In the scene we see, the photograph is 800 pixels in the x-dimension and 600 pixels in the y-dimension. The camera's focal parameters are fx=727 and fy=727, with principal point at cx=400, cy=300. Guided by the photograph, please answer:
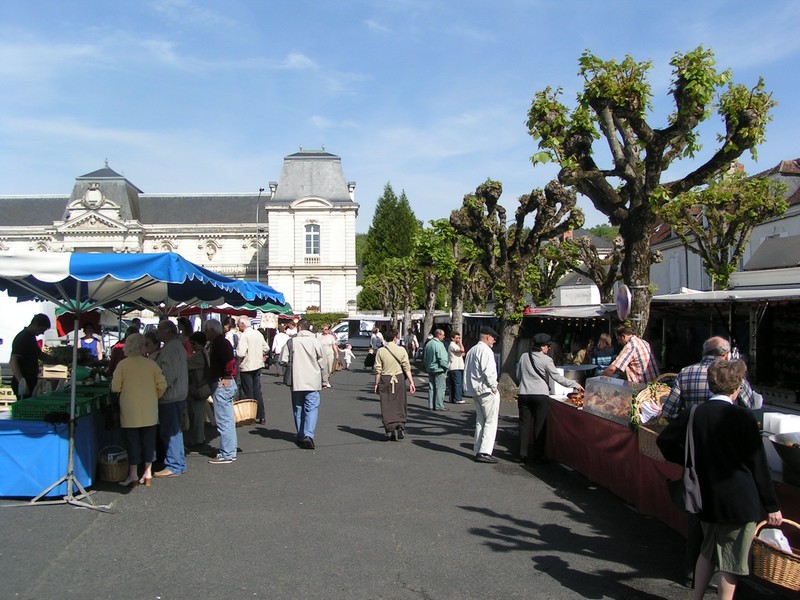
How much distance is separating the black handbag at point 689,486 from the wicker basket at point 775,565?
45 centimetres

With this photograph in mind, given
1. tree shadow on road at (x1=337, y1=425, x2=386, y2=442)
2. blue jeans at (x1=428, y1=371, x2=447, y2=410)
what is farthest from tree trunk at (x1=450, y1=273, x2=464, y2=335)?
tree shadow on road at (x1=337, y1=425, x2=386, y2=442)

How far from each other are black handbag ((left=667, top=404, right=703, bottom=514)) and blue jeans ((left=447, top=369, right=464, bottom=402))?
12609 millimetres

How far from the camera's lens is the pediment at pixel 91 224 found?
220 feet

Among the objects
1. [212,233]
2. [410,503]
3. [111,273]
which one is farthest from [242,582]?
[212,233]

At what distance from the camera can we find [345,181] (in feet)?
217

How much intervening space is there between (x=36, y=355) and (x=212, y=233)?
6321 centimetres

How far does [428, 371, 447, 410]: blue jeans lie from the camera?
1543 cm

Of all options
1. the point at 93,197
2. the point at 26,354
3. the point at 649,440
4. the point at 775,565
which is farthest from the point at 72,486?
the point at 93,197

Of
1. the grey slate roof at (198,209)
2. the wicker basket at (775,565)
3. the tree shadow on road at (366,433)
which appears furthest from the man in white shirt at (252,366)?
the grey slate roof at (198,209)

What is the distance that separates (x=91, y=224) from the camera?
223 ft

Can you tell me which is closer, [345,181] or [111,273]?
[111,273]

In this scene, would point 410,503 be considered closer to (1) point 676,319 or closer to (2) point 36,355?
(2) point 36,355

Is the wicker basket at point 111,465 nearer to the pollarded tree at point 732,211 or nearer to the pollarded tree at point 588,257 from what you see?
the pollarded tree at point 732,211

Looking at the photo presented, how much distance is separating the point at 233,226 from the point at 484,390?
2571 inches
